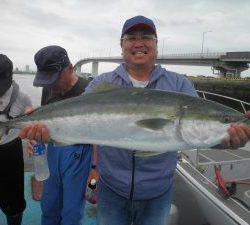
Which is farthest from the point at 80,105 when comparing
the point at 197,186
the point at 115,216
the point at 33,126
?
the point at 197,186

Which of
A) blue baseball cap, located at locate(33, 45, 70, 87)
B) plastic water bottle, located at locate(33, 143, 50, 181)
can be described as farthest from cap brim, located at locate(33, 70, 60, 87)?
plastic water bottle, located at locate(33, 143, 50, 181)

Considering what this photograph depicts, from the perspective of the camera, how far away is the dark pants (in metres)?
4.56

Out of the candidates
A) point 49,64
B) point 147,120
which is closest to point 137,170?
point 147,120

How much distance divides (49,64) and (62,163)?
1220 mm

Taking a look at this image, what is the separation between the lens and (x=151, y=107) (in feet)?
9.41

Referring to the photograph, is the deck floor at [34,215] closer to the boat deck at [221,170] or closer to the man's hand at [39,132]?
the boat deck at [221,170]

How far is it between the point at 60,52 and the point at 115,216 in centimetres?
214

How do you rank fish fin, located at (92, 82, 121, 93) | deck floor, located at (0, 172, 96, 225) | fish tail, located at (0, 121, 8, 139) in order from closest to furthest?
1. fish fin, located at (92, 82, 121, 93)
2. fish tail, located at (0, 121, 8, 139)
3. deck floor, located at (0, 172, 96, 225)

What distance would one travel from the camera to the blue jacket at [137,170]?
319cm

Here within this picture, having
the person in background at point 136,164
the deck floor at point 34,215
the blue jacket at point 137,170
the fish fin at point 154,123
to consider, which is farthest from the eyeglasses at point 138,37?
the deck floor at point 34,215

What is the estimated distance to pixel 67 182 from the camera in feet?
13.5

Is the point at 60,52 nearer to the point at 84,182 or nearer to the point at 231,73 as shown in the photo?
the point at 84,182

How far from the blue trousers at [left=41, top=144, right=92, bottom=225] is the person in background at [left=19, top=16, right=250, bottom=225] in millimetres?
724

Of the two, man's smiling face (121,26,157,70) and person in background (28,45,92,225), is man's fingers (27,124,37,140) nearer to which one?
person in background (28,45,92,225)
